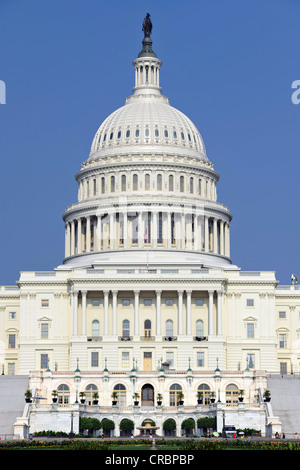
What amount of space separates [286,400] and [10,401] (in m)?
27.3

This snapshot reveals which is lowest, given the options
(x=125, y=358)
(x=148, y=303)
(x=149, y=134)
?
(x=125, y=358)

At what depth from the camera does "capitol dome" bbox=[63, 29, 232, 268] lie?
15975 cm

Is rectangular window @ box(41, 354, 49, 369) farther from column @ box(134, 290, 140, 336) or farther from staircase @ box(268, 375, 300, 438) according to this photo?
staircase @ box(268, 375, 300, 438)

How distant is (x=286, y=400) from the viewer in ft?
388

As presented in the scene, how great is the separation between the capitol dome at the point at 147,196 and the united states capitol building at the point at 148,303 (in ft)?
Result: 0.61

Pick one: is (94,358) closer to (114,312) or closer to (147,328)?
(114,312)

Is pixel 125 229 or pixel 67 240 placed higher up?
pixel 67 240

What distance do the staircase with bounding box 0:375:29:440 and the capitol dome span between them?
1238 inches

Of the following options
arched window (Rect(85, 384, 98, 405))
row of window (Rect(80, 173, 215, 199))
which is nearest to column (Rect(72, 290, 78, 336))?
arched window (Rect(85, 384, 98, 405))

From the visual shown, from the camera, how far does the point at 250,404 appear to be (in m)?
113

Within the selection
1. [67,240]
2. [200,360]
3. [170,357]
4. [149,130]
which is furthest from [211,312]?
[149,130]
